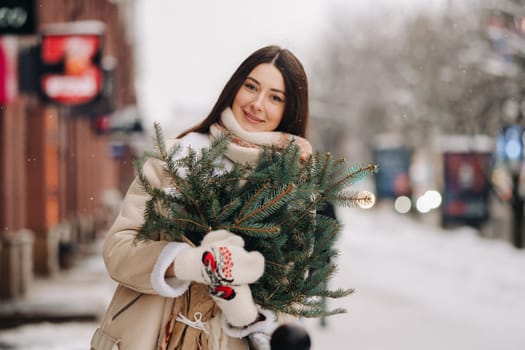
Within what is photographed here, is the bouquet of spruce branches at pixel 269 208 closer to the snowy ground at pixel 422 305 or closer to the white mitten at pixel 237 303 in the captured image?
the white mitten at pixel 237 303

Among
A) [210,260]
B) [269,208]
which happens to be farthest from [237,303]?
[269,208]

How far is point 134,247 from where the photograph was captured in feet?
7.11

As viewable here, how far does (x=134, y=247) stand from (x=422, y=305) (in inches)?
351

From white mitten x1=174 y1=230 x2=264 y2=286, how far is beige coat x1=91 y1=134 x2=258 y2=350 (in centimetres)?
20

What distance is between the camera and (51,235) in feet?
44.3

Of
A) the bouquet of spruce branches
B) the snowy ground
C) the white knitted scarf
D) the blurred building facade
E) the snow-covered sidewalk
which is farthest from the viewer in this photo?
the blurred building facade

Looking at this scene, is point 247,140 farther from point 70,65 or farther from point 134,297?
point 70,65

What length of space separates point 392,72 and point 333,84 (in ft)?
35.5

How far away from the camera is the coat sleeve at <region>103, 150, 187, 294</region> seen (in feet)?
7.00

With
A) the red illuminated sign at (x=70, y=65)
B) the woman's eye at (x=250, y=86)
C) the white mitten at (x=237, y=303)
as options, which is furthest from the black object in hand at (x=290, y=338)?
the red illuminated sign at (x=70, y=65)

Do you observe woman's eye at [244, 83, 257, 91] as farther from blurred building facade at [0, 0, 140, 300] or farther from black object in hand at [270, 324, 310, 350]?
blurred building facade at [0, 0, 140, 300]

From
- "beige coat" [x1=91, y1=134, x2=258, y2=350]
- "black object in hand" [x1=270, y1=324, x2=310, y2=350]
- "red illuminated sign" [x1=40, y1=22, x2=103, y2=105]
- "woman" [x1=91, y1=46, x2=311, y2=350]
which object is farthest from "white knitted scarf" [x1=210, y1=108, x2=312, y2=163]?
"red illuminated sign" [x1=40, y1=22, x2=103, y2=105]

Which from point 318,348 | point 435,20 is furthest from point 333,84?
point 318,348

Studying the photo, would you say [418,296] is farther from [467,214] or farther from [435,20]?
[435,20]
